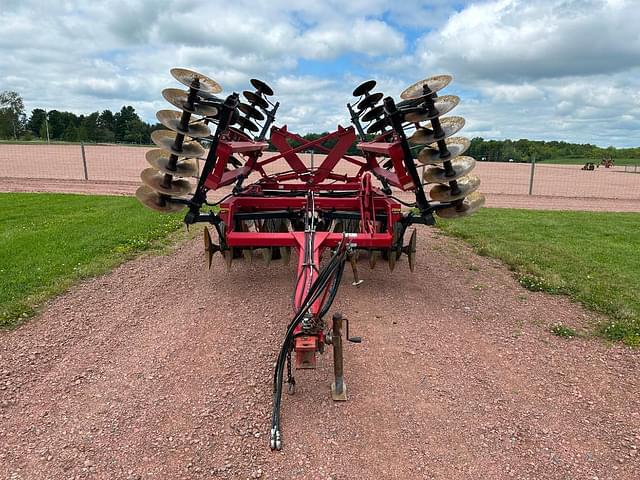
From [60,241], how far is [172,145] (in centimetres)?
390

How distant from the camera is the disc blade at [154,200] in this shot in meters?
4.44

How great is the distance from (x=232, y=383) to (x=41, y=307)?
2.45 m

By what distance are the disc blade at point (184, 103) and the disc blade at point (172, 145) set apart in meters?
0.34

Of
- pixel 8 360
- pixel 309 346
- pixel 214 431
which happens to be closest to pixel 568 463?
pixel 309 346

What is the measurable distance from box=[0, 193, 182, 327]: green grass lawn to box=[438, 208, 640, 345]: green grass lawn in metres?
5.24

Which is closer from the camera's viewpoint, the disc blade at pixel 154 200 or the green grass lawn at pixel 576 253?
the disc blade at pixel 154 200

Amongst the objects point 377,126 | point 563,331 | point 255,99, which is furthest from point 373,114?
point 563,331

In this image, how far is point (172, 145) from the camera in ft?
13.3

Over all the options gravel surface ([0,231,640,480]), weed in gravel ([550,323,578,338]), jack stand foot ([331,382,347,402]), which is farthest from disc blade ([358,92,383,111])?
jack stand foot ([331,382,347,402])

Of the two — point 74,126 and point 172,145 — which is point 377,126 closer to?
point 172,145

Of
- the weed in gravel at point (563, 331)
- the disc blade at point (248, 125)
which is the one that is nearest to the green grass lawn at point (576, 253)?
the weed in gravel at point (563, 331)

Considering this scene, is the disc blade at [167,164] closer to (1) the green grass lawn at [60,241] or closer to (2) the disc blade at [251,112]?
(1) the green grass lawn at [60,241]

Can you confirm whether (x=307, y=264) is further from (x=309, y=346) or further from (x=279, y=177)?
(x=279, y=177)

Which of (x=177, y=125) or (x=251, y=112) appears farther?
(x=251, y=112)
